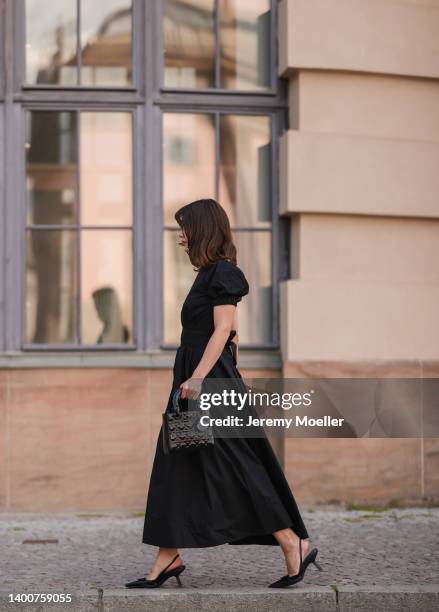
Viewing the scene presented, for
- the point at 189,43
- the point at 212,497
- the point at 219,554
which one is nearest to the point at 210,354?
the point at 212,497

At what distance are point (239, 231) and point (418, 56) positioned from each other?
5.87 ft

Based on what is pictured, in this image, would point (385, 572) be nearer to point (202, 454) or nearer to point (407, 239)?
point (202, 454)

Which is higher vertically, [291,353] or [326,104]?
[326,104]

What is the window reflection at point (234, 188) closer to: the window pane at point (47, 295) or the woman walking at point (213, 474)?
the window pane at point (47, 295)

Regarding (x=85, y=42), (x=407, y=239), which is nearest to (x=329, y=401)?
(x=407, y=239)

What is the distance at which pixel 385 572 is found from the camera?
607 cm

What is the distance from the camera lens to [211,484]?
5.52 m

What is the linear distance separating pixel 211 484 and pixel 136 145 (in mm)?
3418

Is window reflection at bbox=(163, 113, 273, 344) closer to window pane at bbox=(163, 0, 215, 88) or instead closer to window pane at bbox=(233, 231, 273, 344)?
window pane at bbox=(233, 231, 273, 344)

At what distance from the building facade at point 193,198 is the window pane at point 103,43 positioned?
14 millimetres

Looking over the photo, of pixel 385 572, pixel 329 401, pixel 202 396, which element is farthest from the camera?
pixel 329 401

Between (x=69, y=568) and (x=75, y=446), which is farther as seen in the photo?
(x=75, y=446)

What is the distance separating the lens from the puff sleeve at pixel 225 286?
547 centimetres

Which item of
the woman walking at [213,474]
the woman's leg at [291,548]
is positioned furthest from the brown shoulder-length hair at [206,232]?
the woman's leg at [291,548]
